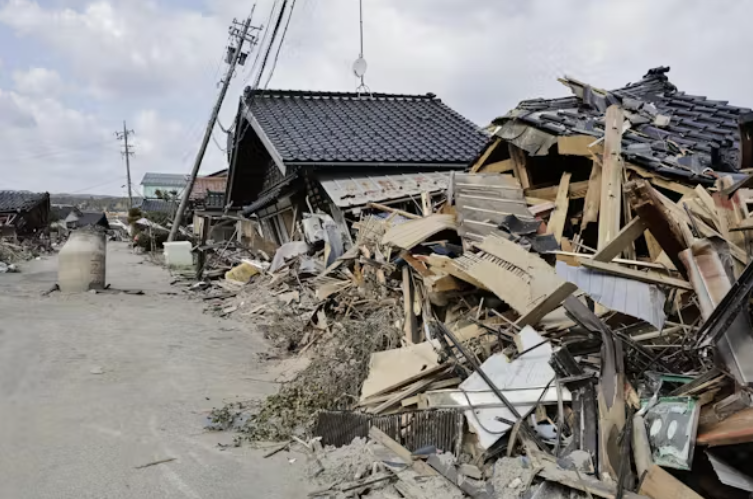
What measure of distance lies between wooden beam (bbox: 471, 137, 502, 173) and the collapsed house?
29072 millimetres

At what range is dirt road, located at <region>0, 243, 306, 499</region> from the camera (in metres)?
4.40

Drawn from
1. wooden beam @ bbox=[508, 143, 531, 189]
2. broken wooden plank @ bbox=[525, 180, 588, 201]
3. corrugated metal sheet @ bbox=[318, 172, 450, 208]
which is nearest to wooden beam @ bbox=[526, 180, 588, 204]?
broken wooden plank @ bbox=[525, 180, 588, 201]

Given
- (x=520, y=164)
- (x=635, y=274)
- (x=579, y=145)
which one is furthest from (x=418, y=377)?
(x=520, y=164)

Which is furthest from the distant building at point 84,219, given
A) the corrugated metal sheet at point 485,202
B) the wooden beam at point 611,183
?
the wooden beam at point 611,183

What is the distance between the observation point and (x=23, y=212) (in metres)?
31.1

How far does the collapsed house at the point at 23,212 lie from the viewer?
3003cm

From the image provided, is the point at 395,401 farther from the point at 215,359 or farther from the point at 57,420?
the point at 215,359

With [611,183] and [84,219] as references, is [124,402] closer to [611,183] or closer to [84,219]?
[611,183]

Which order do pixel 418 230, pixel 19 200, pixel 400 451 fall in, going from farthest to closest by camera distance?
pixel 19 200, pixel 418 230, pixel 400 451

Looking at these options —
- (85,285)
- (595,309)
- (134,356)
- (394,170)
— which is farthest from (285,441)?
(85,285)

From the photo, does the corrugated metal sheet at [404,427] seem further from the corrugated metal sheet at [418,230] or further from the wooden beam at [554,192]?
the wooden beam at [554,192]

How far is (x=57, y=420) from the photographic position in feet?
18.2

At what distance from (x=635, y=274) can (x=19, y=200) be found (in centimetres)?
3836

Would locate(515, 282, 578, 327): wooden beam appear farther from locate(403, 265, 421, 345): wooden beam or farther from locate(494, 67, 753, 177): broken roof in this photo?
locate(494, 67, 753, 177): broken roof
